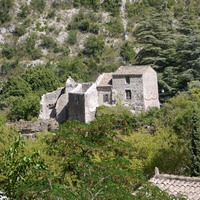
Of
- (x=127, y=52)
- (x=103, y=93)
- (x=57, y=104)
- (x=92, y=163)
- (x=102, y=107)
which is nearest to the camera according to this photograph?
(x=92, y=163)

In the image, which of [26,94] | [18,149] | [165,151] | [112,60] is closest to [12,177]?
[18,149]

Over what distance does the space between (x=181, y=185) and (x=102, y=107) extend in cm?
2880

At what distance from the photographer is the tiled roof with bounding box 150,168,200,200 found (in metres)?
16.2

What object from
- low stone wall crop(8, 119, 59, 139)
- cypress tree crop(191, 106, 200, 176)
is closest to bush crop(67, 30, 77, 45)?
low stone wall crop(8, 119, 59, 139)

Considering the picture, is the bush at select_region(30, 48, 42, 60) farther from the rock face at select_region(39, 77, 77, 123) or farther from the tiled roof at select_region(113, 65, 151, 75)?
the tiled roof at select_region(113, 65, 151, 75)

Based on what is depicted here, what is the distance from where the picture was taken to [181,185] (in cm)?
1680

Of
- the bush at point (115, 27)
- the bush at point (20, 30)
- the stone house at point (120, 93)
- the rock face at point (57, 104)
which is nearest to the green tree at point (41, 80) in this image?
the rock face at point (57, 104)

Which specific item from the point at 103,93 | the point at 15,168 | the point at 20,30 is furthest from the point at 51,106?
the point at 15,168

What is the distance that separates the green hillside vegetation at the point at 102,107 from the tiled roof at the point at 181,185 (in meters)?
1.09

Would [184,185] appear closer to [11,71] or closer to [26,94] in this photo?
[26,94]

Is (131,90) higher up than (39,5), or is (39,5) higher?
(39,5)

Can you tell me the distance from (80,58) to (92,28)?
6609 millimetres

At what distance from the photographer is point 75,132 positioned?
17.0 metres

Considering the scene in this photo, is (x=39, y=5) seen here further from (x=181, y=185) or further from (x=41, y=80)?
(x=181, y=185)
